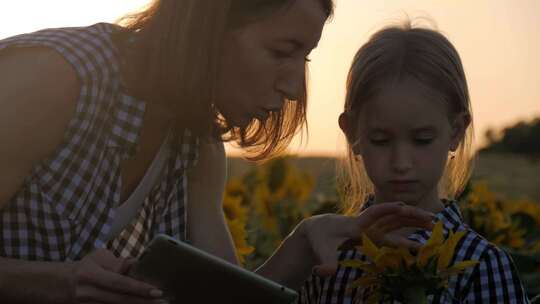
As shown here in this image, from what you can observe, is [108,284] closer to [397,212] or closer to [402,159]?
[397,212]

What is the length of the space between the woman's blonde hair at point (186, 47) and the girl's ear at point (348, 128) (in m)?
0.26

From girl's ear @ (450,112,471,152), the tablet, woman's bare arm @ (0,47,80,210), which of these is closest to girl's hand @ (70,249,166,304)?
the tablet

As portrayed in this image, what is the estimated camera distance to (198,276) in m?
1.72

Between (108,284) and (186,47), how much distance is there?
0.65 meters

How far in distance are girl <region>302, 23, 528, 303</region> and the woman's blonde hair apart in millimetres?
213

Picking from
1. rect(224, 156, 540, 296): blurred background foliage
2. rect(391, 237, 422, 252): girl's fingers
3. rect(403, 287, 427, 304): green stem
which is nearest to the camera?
rect(403, 287, 427, 304): green stem

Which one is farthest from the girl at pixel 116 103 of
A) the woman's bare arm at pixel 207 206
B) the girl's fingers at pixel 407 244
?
the woman's bare arm at pixel 207 206

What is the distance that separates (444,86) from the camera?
2.29m

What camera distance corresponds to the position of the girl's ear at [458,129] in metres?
2.31

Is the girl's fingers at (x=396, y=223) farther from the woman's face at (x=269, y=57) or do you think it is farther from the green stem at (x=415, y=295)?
the woman's face at (x=269, y=57)

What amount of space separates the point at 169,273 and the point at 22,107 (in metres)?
0.54

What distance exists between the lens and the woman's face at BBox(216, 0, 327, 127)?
2.11 m

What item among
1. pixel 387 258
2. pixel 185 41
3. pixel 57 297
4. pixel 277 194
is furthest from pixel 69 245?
pixel 277 194

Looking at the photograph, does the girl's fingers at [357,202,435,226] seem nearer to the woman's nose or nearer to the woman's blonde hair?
the woman's nose
